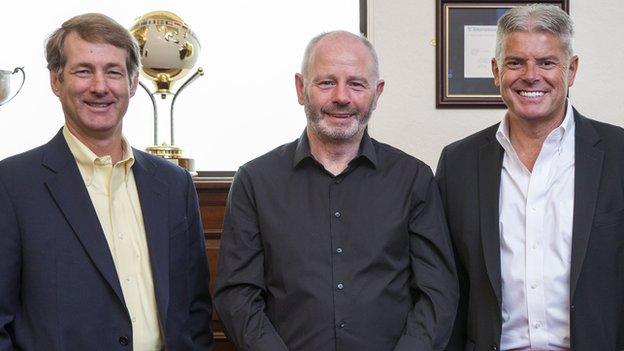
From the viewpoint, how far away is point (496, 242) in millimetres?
1987

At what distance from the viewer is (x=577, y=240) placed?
1.91 metres

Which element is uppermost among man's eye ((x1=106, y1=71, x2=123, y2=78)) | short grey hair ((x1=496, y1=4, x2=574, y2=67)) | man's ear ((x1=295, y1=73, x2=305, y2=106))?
short grey hair ((x1=496, y1=4, x2=574, y2=67))

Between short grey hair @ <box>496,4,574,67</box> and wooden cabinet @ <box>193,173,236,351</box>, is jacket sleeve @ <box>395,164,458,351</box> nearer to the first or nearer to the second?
short grey hair @ <box>496,4,574,67</box>

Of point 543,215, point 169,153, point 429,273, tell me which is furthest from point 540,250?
point 169,153

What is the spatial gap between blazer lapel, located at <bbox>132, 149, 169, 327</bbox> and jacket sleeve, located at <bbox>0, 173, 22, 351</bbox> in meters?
0.30

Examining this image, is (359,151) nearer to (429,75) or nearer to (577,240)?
(577,240)

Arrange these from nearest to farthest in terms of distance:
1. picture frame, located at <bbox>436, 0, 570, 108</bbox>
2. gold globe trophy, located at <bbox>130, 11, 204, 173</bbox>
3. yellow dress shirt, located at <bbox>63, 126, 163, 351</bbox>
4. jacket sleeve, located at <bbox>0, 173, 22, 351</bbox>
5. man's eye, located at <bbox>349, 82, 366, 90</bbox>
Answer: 1. jacket sleeve, located at <bbox>0, 173, 22, 351</bbox>
2. yellow dress shirt, located at <bbox>63, 126, 163, 351</bbox>
3. man's eye, located at <bbox>349, 82, 366, 90</bbox>
4. gold globe trophy, located at <bbox>130, 11, 204, 173</bbox>
5. picture frame, located at <bbox>436, 0, 570, 108</bbox>

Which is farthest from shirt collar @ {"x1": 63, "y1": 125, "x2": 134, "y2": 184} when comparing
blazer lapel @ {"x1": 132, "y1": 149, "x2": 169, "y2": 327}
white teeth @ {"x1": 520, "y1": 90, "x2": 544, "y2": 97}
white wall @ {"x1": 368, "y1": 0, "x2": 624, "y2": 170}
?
white wall @ {"x1": 368, "y1": 0, "x2": 624, "y2": 170}

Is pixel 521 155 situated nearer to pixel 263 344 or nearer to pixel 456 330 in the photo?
pixel 456 330

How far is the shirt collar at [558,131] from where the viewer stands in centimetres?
201

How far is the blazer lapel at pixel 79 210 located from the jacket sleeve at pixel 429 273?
27.9 inches

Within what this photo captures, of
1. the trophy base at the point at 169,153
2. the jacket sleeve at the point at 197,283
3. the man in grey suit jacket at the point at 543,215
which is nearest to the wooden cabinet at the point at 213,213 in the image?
the trophy base at the point at 169,153

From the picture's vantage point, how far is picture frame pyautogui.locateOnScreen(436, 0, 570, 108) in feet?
10.1

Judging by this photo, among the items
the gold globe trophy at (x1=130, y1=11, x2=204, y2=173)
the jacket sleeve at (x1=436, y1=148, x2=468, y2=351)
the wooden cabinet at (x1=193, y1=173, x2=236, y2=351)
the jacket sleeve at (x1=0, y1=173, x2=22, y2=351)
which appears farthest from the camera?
the gold globe trophy at (x1=130, y1=11, x2=204, y2=173)
